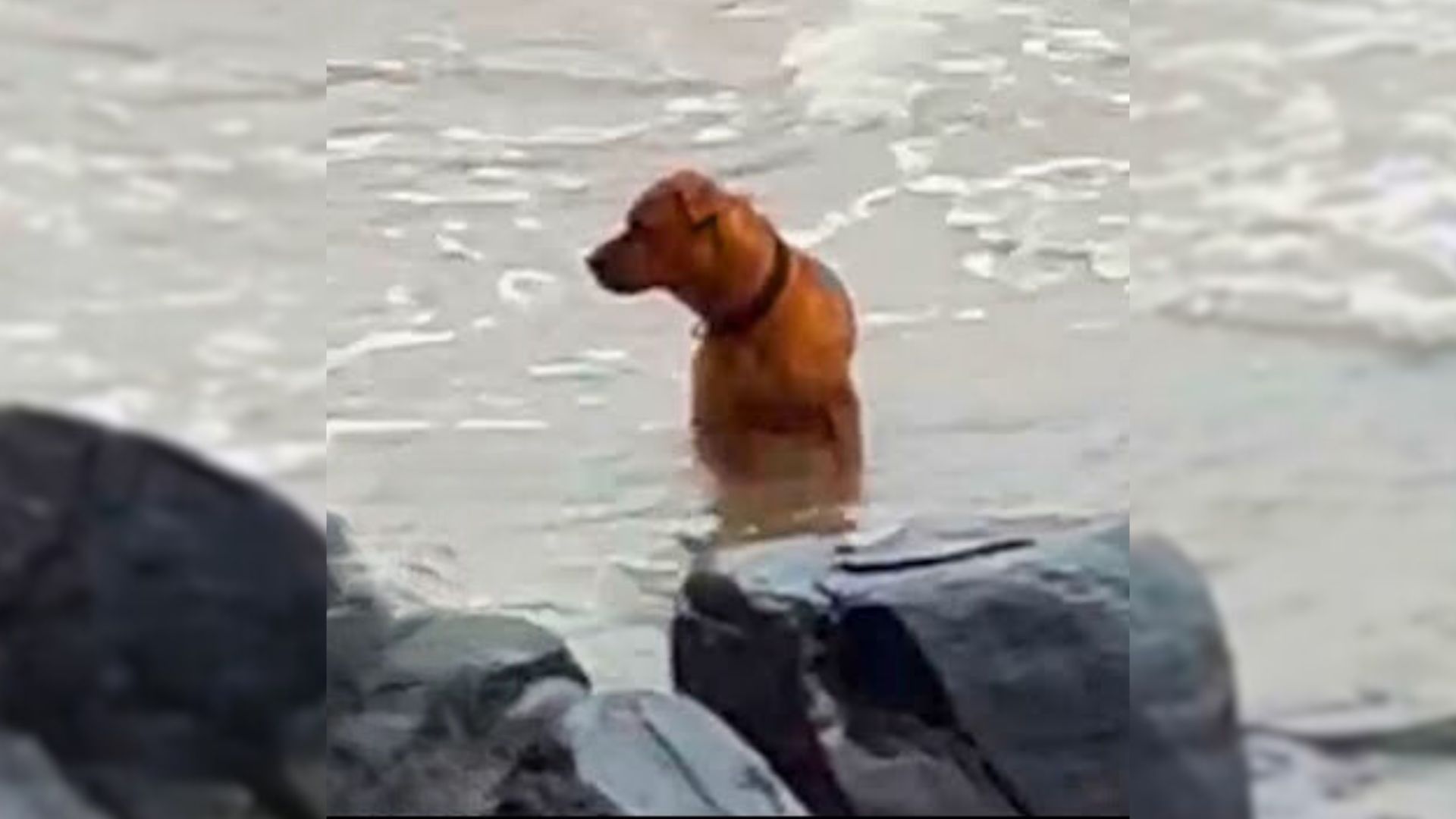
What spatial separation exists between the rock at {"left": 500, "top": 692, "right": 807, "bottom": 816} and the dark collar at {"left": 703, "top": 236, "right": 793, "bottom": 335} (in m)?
0.66

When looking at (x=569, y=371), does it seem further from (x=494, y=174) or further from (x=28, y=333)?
(x=28, y=333)

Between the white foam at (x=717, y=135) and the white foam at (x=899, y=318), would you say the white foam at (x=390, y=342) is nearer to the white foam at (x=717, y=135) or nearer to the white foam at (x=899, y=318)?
the white foam at (x=899, y=318)

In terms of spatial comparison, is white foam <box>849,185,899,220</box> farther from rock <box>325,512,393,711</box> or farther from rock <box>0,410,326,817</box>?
rock <box>0,410,326,817</box>

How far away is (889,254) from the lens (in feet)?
4.51

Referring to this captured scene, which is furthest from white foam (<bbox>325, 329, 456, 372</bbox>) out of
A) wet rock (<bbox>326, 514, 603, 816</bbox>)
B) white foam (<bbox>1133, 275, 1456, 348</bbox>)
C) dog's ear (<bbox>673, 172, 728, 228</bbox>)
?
white foam (<bbox>1133, 275, 1456, 348</bbox>)

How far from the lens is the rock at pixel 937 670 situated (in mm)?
569

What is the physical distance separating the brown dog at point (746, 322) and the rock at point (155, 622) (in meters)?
0.56

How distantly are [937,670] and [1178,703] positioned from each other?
6cm

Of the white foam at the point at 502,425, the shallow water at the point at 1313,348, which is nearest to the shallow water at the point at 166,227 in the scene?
the white foam at the point at 502,425

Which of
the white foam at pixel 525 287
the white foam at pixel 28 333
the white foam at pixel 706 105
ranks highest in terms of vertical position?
the white foam at pixel 28 333

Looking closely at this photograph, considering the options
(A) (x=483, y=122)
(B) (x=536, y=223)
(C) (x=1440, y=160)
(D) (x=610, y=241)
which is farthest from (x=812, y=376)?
(C) (x=1440, y=160)

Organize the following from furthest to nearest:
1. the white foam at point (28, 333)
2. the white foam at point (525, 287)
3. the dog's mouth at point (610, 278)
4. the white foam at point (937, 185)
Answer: the white foam at point (937, 185), the white foam at point (525, 287), the dog's mouth at point (610, 278), the white foam at point (28, 333)

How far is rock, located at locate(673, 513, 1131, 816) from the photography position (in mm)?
569

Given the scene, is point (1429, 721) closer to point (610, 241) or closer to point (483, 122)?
point (610, 241)
